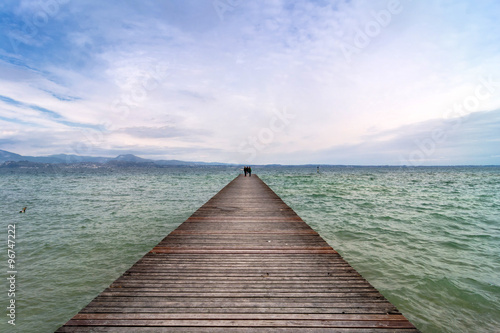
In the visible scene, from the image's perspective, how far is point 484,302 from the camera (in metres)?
5.04

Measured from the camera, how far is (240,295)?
328 cm

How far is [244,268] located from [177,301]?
1383 mm

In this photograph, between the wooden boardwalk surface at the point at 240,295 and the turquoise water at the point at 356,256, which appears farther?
the turquoise water at the point at 356,256

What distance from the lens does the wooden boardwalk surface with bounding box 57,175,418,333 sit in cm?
268

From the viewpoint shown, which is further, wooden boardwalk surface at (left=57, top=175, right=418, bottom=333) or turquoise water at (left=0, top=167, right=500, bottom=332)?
turquoise water at (left=0, top=167, right=500, bottom=332)

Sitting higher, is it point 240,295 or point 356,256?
point 240,295

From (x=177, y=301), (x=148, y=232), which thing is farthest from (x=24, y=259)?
(x=177, y=301)

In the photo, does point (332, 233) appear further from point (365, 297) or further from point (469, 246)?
point (365, 297)

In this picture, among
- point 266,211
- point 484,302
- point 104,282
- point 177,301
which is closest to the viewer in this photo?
point 177,301

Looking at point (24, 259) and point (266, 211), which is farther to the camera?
point (266, 211)

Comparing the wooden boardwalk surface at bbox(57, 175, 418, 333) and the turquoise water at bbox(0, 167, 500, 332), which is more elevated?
the wooden boardwalk surface at bbox(57, 175, 418, 333)

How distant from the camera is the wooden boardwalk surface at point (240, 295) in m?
2.68

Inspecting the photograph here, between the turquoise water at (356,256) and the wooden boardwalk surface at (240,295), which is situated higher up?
the wooden boardwalk surface at (240,295)

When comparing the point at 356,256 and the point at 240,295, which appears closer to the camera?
the point at 240,295
